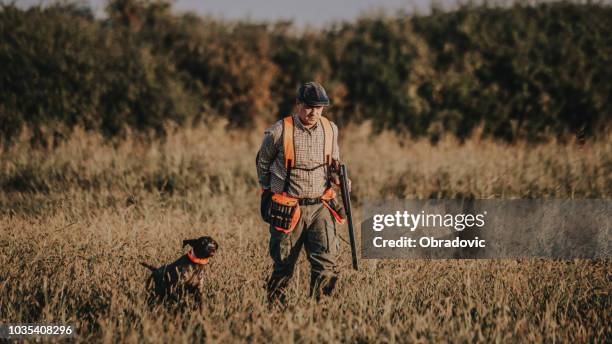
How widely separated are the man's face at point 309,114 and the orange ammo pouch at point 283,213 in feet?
2.05

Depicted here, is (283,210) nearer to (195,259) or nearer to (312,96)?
(195,259)

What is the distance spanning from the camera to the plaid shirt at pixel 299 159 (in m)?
4.26

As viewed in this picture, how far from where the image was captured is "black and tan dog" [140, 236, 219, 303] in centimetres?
400

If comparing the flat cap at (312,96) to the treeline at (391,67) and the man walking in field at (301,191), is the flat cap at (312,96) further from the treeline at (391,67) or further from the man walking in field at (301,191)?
the treeline at (391,67)

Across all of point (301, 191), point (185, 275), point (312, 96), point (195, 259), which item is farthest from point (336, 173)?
point (185, 275)

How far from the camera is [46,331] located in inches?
140

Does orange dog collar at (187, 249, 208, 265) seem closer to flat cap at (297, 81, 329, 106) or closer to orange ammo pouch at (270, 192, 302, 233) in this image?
orange ammo pouch at (270, 192, 302, 233)

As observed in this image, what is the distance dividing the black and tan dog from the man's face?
117 cm

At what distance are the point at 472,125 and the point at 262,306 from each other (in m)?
10.3

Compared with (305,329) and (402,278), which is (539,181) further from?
(305,329)

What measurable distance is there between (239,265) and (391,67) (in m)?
9.14

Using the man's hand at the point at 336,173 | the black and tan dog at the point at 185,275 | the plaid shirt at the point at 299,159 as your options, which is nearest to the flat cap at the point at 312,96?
the plaid shirt at the point at 299,159

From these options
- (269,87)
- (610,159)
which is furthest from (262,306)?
(269,87)

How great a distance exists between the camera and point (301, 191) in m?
4.31
